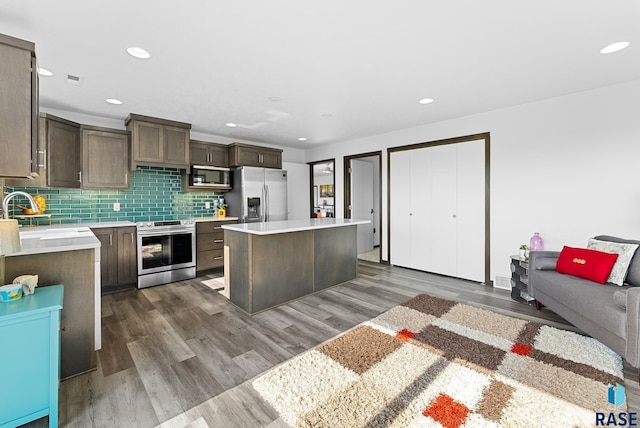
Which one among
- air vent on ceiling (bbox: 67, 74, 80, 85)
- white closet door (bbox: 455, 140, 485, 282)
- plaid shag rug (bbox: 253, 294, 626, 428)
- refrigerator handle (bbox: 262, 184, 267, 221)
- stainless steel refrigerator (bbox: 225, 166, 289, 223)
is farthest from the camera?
refrigerator handle (bbox: 262, 184, 267, 221)

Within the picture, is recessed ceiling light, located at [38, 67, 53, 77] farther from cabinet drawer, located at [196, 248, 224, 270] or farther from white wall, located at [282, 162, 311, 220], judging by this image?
white wall, located at [282, 162, 311, 220]

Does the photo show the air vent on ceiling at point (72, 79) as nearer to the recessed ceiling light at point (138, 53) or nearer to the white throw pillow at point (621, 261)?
the recessed ceiling light at point (138, 53)

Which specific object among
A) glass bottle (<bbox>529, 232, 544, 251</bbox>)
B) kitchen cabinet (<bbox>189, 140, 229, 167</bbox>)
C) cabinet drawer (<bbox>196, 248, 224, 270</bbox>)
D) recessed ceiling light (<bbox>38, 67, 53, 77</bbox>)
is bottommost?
cabinet drawer (<bbox>196, 248, 224, 270</bbox>)

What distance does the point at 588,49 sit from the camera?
237 centimetres

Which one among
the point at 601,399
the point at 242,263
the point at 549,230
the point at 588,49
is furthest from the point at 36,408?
the point at 549,230

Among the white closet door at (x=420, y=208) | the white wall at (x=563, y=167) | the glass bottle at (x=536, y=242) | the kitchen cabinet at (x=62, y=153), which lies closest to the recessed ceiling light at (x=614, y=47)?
the white wall at (x=563, y=167)

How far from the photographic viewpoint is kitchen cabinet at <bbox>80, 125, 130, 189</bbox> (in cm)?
388

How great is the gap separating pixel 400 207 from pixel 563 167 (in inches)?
89.5

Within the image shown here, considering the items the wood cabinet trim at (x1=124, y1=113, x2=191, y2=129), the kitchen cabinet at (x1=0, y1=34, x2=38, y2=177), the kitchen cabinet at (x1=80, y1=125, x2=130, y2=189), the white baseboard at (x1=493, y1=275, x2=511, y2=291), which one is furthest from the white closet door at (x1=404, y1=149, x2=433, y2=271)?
the kitchen cabinet at (x1=0, y1=34, x2=38, y2=177)

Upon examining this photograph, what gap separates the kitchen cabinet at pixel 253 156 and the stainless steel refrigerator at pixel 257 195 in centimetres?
18

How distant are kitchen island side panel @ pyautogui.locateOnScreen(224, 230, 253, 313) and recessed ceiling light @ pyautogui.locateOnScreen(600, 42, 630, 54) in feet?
11.8

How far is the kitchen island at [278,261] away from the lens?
311cm

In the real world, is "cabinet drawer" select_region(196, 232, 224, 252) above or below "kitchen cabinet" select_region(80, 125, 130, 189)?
below

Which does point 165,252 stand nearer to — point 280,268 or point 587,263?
point 280,268
